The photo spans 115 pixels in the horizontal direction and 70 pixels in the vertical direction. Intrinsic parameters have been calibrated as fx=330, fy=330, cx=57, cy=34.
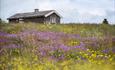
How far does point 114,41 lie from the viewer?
39.9 ft

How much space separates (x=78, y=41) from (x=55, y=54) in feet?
9.98

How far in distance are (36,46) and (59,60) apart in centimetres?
150

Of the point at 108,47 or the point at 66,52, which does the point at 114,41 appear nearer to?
the point at 108,47

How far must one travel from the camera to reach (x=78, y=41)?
488 inches

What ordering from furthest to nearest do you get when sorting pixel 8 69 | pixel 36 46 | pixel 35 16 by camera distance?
pixel 35 16
pixel 36 46
pixel 8 69

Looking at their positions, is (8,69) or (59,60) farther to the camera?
(59,60)

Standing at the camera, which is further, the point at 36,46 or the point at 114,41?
the point at 114,41

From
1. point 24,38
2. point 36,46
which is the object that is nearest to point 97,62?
point 36,46

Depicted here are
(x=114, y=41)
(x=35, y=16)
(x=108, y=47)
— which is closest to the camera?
(x=108, y=47)

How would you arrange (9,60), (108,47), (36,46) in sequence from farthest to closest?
(108,47) → (36,46) → (9,60)

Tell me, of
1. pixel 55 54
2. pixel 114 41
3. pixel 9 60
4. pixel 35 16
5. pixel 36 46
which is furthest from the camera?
pixel 35 16

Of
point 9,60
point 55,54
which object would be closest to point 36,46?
point 55,54

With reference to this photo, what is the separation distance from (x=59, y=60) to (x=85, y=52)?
1375mm

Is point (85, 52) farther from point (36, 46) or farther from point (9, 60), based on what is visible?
point (9, 60)
